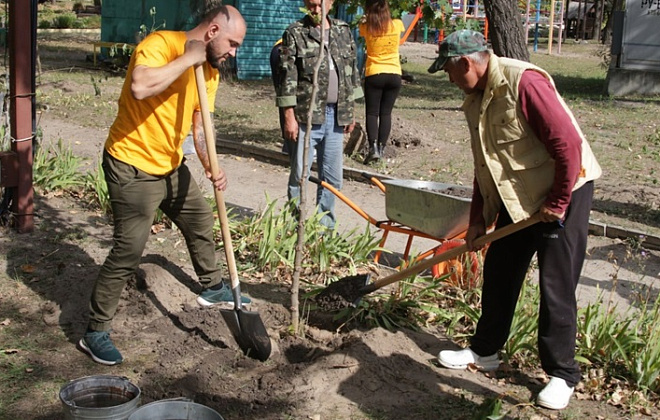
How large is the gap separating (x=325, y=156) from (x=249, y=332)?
231 centimetres

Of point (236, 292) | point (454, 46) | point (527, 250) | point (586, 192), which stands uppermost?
point (454, 46)

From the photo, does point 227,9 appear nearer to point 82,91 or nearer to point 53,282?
point 53,282

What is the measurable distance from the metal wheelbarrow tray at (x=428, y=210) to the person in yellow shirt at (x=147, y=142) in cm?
160

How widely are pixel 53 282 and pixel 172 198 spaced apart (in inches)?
54.2

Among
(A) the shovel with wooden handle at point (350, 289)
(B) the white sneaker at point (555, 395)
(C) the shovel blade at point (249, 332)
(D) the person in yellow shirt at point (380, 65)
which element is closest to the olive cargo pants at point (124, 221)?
(C) the shovel blade at point (249, 332)

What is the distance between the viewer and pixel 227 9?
4.48 metres

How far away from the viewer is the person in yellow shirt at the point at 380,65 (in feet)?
32.2

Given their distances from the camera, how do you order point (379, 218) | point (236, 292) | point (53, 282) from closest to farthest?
point (236, 292) → point (53, 282) → point (379, 218)

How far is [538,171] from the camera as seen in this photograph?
4.01 metres

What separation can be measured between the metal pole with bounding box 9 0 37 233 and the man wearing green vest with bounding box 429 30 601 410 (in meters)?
3.74

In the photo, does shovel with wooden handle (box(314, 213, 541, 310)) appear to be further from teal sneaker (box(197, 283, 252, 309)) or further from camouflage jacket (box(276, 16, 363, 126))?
camouflage jacket (box(276, 16, 363, 126))

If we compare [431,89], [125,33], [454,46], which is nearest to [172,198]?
[454,46]

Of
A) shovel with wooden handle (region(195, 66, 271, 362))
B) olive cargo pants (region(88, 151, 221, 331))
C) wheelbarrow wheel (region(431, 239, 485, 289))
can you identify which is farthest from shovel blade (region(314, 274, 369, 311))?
olive cargo pants (region(88, 151, 221, 331))

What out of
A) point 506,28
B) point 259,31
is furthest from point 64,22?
point 506,28
